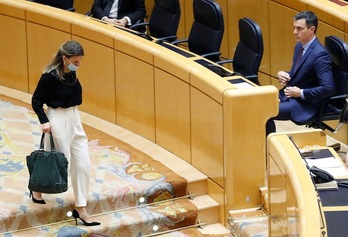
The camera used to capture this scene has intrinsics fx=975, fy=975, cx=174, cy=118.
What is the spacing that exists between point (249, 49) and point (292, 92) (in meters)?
0.64

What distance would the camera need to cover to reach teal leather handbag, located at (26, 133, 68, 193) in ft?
23.3

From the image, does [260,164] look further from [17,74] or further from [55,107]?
[17,74]

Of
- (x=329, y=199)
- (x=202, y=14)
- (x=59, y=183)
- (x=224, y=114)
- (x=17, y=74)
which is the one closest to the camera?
(x=329, y=199)

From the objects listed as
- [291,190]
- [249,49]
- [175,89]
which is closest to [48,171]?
[175,89]

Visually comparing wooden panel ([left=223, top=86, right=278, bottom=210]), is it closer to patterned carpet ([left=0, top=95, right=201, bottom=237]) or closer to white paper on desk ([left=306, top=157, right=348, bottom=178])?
patterned carpet ([left=0, top=95, right=201, bottom=237])

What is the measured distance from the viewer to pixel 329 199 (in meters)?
5.97

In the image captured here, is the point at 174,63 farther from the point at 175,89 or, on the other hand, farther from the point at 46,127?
the point at 46,127

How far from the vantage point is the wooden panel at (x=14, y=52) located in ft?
32.5

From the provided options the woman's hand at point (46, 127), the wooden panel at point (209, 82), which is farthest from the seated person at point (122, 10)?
the woman's hand at point (46, 127)

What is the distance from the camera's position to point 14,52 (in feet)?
32.8

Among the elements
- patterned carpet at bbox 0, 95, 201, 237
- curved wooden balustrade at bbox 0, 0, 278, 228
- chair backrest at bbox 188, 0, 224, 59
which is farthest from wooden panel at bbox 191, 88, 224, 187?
chair backrest at bbox 188, 0, 224, 59

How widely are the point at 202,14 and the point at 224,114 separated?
1.81 metres

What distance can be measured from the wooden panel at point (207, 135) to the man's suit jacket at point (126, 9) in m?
2.14

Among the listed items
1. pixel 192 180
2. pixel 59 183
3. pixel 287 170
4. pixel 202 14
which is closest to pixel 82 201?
pixel 59 183
